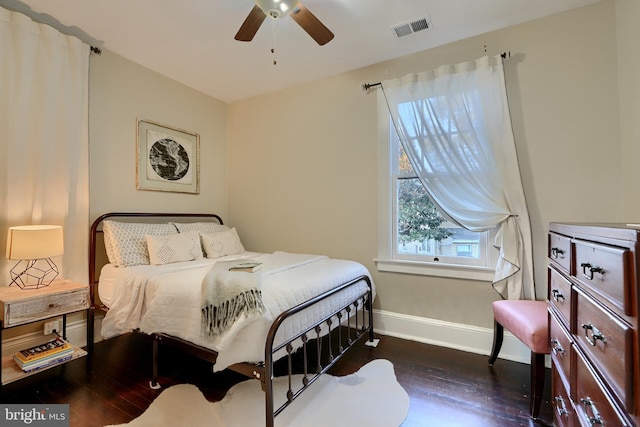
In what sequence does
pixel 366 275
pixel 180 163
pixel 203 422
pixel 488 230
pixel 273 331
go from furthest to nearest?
pixel 180 163 < pixel 366 275 < pixel 488 230 < pixel 203 422 < pixel 273 331

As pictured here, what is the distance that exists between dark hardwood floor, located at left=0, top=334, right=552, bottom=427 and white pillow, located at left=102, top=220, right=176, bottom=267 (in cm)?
81

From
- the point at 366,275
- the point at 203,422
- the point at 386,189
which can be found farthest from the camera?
the point at 386,189

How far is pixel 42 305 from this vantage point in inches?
83.9

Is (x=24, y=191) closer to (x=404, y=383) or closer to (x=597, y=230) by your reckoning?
(x=404, y=383)

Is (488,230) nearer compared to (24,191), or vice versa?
(24,191)

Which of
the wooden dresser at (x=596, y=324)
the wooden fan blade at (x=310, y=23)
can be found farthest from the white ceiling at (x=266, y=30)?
the wooden dresser at (x=596, y=324)

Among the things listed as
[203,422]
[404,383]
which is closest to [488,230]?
[404,383]

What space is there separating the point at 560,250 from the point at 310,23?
2038 mm

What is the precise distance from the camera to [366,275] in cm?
276

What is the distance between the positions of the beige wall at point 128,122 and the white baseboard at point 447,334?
2683 millimetres

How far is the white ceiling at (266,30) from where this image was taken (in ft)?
7.45

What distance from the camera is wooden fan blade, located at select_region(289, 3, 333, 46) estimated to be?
6.40 ft

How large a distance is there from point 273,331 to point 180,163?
2.80m

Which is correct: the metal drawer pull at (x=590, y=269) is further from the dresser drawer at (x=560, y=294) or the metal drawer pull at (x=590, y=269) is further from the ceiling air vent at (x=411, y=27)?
the ceiling air vent at (x=411, y=27)
